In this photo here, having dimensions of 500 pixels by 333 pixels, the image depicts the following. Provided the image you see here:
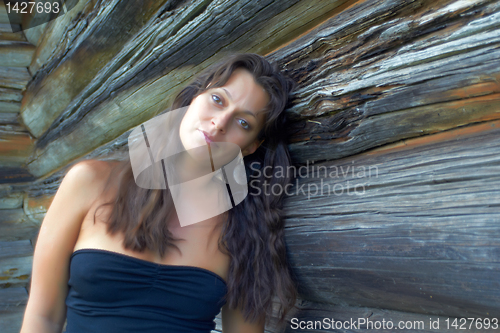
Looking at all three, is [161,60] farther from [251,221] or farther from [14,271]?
[14,271]

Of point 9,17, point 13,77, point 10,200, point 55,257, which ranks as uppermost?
point 9,17

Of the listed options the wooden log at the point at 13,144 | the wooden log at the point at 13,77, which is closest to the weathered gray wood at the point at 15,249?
the wooden log at the point at 13,144

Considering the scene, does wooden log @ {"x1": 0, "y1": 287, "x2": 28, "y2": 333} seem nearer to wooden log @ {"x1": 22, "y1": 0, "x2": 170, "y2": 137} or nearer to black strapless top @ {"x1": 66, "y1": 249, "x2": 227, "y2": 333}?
wooden log @ {"x1": 22, "y1": 0, "x2": 170, "y2": 137}

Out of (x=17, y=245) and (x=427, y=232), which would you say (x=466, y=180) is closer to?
(x=427, y=232)

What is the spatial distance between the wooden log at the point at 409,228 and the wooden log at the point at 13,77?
3.17 metres

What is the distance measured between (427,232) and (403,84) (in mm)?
449

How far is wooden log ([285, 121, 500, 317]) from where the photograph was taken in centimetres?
88

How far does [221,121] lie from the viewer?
1.33 meters

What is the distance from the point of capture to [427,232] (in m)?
0.97

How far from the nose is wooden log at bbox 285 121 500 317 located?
417 millimetres

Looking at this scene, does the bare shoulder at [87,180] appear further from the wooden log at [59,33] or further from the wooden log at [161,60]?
the wooden log at [59,33]

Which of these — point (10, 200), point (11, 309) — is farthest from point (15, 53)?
point (11, 309)

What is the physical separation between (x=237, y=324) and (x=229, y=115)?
3.01 ft

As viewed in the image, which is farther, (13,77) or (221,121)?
(13,77)
